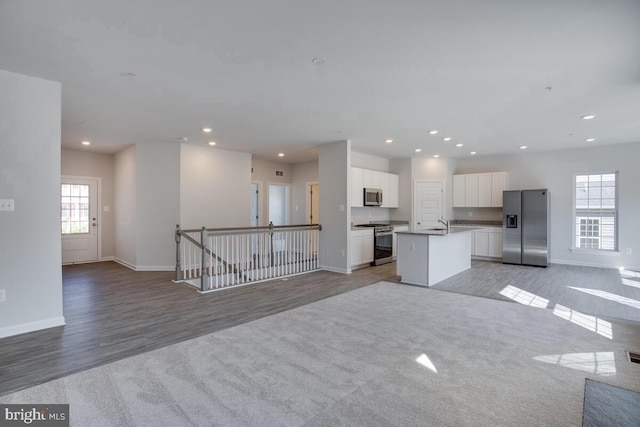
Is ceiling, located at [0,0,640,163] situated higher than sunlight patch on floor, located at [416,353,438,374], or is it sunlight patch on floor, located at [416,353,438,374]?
ceiling, located at [0,0,640,163]

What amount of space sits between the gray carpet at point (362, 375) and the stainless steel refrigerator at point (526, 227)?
4.02 meters

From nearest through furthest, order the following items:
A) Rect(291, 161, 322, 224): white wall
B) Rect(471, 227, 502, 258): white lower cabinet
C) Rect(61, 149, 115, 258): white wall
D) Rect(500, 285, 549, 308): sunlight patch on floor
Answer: Rect(500, 285, 549, 308): sunlight patch on floor, Rect(61, 149, 115, 258): white wall, Rect(471, 227, 502, 258): white lower cabinet, Rect(291, 161, 322, 224): white wall

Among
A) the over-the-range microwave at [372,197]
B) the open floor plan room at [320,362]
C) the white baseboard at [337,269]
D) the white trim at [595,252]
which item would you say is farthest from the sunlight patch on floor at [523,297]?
the white trim at [595,252]

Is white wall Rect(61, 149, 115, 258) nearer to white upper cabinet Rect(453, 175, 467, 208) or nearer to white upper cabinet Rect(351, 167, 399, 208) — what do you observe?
white upper cabinet Rect(351, 167, 399, 208)

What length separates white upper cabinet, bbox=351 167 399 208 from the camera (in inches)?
287

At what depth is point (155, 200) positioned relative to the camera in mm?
6883

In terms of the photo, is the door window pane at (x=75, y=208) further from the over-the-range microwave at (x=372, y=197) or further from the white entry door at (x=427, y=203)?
the white entry door at (x=427, y=203)

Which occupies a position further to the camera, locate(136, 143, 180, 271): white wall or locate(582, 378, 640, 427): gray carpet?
locate(136, 143, 180, 271): white wall

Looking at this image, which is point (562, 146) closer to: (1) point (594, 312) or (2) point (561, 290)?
(2) point (561, 290)

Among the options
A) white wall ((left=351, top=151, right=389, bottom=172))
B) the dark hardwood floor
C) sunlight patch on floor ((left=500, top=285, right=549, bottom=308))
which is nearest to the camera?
the dark hardwood floor

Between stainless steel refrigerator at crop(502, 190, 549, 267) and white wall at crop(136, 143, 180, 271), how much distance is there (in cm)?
775

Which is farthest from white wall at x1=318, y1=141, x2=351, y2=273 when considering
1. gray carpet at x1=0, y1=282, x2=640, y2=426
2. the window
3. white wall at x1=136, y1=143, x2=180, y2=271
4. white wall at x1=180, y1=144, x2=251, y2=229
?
the window

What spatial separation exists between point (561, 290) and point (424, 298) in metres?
2.46

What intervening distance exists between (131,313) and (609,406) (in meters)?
4.78
